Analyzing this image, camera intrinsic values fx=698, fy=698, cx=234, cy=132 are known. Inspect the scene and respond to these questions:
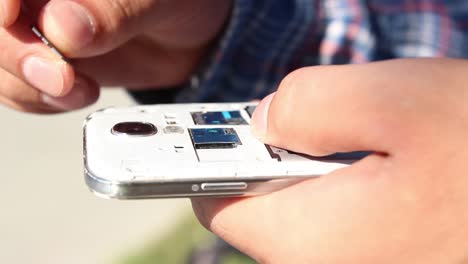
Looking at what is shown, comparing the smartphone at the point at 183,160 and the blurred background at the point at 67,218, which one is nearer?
the smartphone at the point at 183,160

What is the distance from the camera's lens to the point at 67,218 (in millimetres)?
1125

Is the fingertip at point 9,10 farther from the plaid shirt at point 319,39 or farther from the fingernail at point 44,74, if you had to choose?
the plaid shirt at point 319,39

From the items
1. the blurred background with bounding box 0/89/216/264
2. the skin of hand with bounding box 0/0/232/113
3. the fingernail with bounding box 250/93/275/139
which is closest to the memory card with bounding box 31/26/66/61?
the skin of hand with bounding box 0/0/232/113

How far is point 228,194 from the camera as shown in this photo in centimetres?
48

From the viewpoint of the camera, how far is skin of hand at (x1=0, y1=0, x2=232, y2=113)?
1.89 ft

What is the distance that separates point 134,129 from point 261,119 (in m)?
0.10

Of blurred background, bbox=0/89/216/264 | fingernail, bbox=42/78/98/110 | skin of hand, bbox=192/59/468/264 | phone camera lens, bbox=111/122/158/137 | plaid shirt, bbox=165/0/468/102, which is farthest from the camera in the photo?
blurred background, bbox=0/89/216/264

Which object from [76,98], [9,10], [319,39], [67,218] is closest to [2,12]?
[9,10]

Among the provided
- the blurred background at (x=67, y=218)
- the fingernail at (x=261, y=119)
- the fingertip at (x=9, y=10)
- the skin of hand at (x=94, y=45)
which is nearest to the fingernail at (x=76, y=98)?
the skin of hand at (x=94, y=45)

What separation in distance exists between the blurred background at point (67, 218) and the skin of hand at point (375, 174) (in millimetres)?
577

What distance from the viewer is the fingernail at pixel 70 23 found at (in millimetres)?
564

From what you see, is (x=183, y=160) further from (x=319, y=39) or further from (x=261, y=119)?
(x=319, y=39)

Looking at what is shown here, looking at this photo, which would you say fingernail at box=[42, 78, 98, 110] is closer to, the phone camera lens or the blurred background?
the phone camera lens

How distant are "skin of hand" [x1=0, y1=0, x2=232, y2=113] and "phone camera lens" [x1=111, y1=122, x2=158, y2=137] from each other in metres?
0.08
